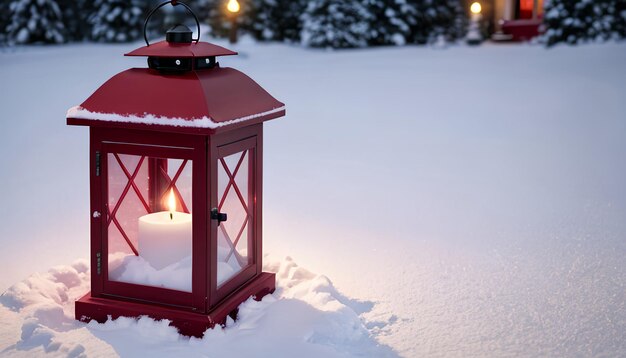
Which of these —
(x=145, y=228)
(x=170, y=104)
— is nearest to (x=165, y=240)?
(x=145, y=228)

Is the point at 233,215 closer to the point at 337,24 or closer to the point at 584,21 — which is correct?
the point at 337,24

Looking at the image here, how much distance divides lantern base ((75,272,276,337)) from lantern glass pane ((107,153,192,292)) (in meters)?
0.11

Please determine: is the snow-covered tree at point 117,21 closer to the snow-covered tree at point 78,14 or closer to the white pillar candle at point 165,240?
the snow-covered tree at point 78,14

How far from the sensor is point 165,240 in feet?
12.4

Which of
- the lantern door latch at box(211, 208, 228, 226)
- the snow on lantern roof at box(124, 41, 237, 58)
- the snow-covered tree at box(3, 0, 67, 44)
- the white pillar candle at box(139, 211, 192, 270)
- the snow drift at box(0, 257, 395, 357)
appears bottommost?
the snow drift at box(0, 257, 395, 357)

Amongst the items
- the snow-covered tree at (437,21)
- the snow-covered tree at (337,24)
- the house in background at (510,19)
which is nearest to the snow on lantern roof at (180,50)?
the snow-covered tree at (337,24)

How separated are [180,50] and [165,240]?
32.1 inches

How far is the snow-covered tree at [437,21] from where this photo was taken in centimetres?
1384

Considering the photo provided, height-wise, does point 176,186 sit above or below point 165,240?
above

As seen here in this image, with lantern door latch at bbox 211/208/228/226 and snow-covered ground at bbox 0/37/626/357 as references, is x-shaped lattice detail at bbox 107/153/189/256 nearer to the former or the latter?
lantern door latch at bbox 211/208/228/226

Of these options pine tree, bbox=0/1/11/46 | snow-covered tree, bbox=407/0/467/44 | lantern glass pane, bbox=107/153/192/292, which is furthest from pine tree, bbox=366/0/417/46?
lantern glass pane, bbox=107/153/192/292

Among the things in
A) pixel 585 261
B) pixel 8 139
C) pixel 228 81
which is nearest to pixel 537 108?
pixel 585 261

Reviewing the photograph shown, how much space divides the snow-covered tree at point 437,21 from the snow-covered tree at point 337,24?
999mm

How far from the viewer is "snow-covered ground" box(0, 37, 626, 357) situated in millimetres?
3752
